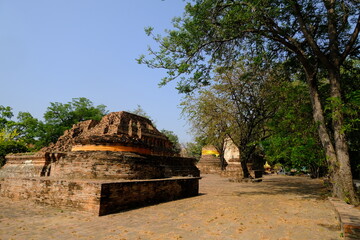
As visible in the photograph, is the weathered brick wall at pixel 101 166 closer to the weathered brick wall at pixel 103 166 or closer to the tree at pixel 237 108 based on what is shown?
the weathered brick wall at pixel 103 166

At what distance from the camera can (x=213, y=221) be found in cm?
569

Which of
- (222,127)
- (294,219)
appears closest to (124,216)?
(294,219)

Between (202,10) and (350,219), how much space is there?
8244 mm

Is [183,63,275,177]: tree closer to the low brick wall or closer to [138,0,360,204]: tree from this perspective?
[138,0,360,204]: tree

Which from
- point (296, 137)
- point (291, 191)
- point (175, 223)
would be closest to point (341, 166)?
point (296, 137)

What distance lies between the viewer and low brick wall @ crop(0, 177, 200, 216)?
19.8ft

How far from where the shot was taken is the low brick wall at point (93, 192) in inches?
238

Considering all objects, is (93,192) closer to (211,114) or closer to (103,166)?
(103,166)

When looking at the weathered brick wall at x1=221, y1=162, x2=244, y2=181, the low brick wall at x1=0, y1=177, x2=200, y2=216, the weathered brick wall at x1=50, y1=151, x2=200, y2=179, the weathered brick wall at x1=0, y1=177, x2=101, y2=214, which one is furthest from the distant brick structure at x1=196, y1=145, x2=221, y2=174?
the weathered brick wall at x1=0, y1=177, x2=101, y2=214

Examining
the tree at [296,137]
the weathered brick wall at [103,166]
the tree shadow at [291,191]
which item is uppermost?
the tree at [296,137]

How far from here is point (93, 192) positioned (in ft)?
19.8

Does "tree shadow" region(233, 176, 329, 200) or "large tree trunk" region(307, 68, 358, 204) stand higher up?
"large tree trunk" region(307, 68, 358, 204)

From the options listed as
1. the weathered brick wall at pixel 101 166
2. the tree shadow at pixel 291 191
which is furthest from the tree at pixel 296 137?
the weathered brick wall at pixel 101 166

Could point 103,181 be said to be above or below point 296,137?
below
